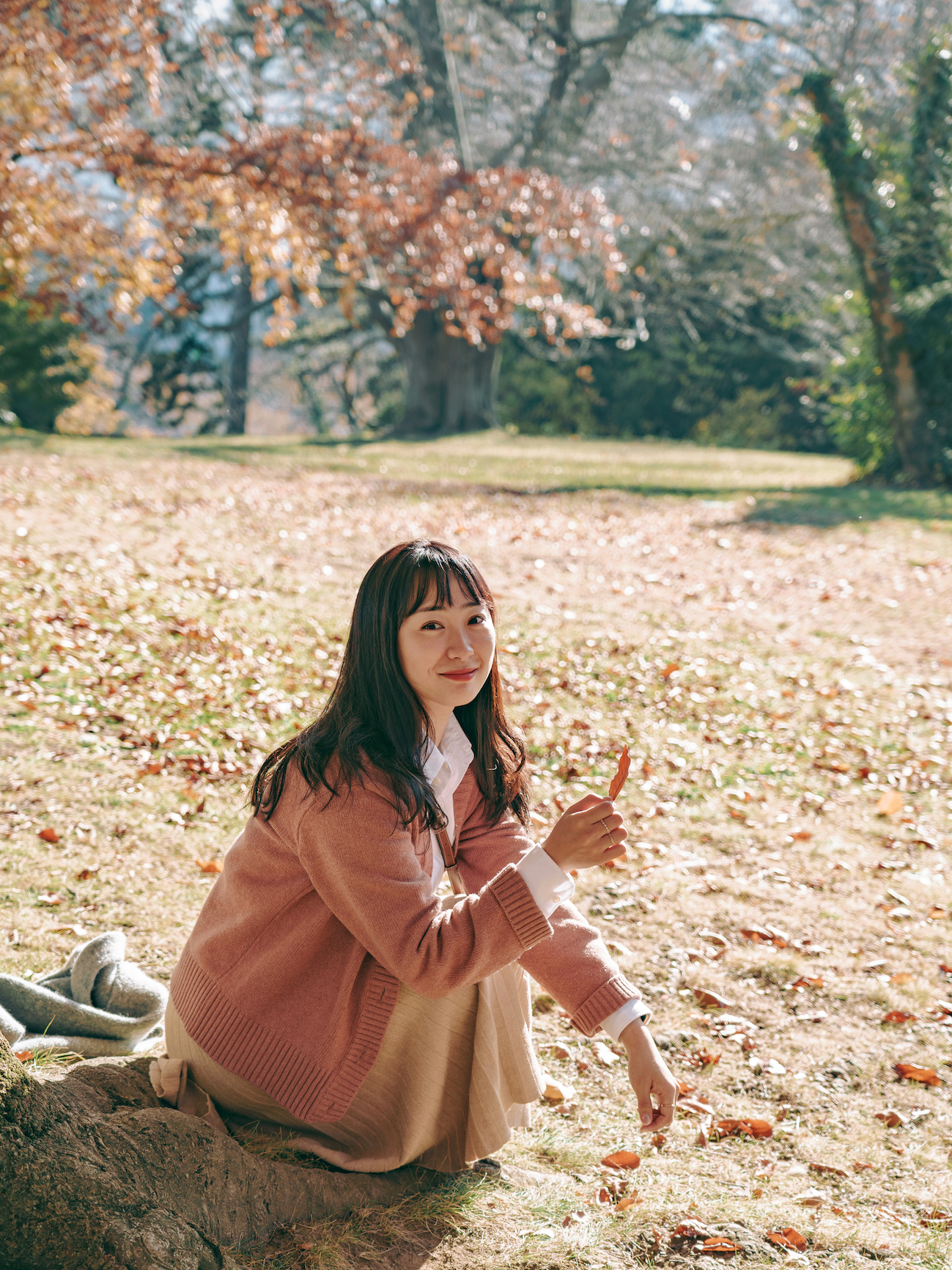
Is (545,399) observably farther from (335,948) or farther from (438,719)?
(335,948)

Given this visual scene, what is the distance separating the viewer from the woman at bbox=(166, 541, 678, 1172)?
2.03 metres

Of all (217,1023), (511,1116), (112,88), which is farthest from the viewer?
(112,88)

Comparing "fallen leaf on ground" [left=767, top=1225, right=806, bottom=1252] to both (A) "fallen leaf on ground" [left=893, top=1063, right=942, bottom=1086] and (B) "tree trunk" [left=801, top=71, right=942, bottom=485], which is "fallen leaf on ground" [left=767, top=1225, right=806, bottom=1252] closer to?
(A) "fallen leaf on ground" [left=893, top=1063, right=942, bottom=1086]

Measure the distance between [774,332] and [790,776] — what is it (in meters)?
20.7

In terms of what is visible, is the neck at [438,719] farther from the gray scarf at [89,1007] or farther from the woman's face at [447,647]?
the gray scarf at [89,1007]

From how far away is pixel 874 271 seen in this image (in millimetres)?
14109

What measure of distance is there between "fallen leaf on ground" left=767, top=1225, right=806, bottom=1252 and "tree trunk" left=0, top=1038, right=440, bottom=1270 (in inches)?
30.1

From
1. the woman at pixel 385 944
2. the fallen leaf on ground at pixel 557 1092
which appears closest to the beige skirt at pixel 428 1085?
the woman at pixel 385 944

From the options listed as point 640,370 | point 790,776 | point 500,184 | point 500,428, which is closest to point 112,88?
point 500,184

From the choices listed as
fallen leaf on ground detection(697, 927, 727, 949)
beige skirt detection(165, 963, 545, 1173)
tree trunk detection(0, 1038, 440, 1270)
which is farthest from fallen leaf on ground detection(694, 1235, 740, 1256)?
fallen leaf on ground detection(697, 927, 727, 949)

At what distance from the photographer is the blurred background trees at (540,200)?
1082 cm

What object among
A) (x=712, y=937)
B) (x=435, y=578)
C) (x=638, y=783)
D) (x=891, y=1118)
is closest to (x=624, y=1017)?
(x=435, y=578)

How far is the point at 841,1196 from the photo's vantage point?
8.88ft

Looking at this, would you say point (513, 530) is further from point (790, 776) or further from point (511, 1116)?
point (511, 1116)
